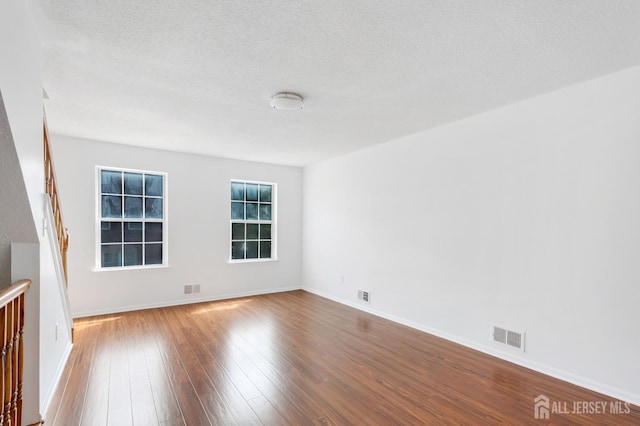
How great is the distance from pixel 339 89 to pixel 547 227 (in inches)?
87.2

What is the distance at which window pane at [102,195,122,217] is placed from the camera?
4609 millimetres

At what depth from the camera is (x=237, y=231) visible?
5727mm

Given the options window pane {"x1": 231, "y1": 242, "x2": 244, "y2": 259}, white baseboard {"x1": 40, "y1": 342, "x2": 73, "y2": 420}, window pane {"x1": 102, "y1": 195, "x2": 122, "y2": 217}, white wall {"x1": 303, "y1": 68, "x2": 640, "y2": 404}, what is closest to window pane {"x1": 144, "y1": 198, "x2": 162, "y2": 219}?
window pane {"x1": 102, "y1": 195, "x2": 122, "y2": 217}

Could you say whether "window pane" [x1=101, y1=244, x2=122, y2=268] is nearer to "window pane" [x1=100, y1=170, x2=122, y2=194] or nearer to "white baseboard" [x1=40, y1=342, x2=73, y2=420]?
"window pane" [x1=100, y1=170, x2=122, y2=194]

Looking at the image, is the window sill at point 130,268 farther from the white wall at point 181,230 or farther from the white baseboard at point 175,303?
the white baseboard at point 175,303

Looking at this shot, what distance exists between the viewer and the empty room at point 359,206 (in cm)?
185

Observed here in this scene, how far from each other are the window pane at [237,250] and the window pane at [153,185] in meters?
1.49

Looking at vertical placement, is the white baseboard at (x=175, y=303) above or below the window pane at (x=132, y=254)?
below

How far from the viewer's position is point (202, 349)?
10.5ft

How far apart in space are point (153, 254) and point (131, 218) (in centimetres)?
65

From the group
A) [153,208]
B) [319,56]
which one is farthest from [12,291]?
[153,208]

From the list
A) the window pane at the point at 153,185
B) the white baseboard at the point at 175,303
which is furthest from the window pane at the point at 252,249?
the window pane at the point at 153,185

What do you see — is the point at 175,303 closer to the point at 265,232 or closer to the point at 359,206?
the point at 265,232

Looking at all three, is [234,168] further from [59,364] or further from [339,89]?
[59,364]
